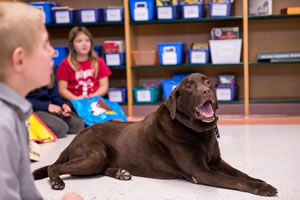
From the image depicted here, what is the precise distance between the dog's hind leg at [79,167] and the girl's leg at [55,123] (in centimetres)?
147

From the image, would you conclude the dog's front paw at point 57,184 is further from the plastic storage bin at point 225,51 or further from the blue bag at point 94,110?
the plastic storage bin at point 225,51

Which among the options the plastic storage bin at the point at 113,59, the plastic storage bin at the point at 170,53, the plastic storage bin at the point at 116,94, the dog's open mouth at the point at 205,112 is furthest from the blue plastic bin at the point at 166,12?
the dog's open mouth at the point at 205,112

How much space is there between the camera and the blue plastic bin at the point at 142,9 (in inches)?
187

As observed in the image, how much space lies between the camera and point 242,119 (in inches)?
171

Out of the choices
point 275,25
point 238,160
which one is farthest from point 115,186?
point 275,25

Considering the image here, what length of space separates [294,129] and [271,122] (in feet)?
1.47

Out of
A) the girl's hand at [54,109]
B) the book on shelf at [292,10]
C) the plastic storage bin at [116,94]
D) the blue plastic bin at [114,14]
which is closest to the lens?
the girl's hand at [54,109]

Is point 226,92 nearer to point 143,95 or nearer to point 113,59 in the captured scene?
point 143,95

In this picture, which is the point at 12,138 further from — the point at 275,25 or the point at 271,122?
the point at 275,25

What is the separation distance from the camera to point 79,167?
2230 millimetres

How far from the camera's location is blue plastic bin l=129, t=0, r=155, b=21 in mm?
4740

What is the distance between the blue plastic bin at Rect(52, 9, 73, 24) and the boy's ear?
4.02m

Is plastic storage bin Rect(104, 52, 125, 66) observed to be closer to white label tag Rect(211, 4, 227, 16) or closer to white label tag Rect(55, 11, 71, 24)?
white label tag Rect(55, 11, 71, 24)

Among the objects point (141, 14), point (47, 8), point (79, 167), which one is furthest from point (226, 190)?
point (47, 8)
